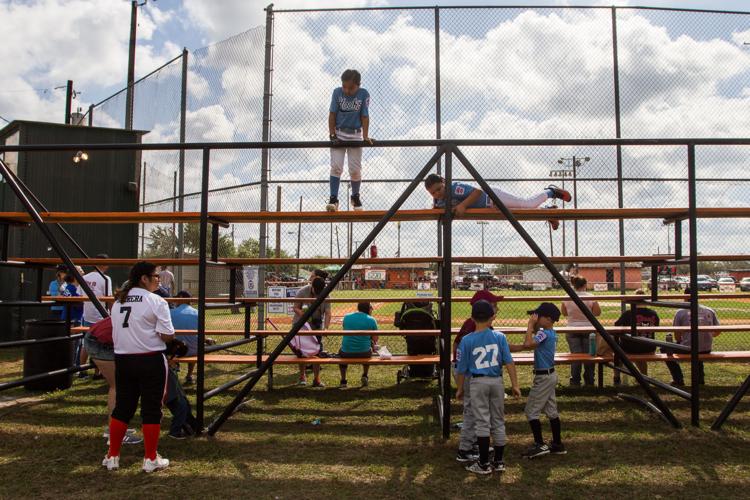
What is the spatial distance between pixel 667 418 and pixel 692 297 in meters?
1.18

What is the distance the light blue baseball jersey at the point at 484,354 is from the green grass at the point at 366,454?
2.51 feet

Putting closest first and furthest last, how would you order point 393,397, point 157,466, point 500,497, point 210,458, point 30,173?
1. point 500,497
2. point 157,466
3. point 210,458
4. point 393,397
5. point 30,173

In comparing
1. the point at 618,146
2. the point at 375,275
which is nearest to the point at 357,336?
the point at 618,146

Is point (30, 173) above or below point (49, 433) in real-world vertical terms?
above

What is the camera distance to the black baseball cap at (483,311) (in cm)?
405

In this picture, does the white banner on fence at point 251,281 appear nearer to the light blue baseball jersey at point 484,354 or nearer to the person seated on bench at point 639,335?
the person seated on bench at point 639,335

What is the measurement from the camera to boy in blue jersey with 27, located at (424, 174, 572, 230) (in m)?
4.84

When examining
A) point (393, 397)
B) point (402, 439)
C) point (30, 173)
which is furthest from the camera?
point (30, 173)

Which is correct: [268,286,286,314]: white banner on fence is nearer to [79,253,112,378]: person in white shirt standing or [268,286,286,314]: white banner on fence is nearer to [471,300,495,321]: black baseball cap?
[79,253,112,378]: person in white shirt standing

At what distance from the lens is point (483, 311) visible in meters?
4.07

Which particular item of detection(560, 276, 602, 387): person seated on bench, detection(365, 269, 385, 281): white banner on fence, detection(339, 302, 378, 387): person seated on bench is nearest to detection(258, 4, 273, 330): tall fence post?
detection(339, 302, 378, 387): person seated on bench

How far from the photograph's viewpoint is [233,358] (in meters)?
6.32

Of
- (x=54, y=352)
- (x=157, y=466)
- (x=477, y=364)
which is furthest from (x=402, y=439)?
(x=54, y=352)

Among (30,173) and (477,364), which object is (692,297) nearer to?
(477,364)
